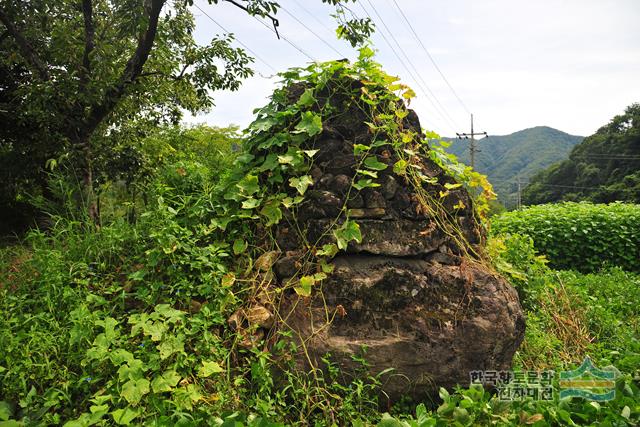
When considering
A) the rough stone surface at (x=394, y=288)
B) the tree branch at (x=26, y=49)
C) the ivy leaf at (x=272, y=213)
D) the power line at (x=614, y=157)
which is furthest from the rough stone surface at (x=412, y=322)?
the power line at (x=614, y=157)

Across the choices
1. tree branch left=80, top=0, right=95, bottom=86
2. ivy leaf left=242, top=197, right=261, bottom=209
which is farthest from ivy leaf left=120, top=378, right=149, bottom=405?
tree branch left=80, top=0, right=95, bottom=86

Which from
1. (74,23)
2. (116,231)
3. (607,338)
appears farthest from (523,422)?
(74,23)

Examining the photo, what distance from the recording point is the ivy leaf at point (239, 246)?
296 cm

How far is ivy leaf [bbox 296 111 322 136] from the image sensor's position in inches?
123

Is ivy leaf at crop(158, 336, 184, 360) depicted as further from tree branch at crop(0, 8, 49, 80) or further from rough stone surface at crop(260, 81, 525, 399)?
tree branch at crop(0, 8, 49, 80)

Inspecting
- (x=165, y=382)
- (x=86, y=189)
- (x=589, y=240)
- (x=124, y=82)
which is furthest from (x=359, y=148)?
(x=589, y=240)

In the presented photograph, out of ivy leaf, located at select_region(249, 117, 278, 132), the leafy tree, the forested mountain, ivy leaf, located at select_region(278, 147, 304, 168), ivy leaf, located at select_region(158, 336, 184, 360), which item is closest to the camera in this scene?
ivy leaf, located at select_region(158, 336, 184, 360)

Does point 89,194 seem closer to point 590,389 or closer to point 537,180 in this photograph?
point 590,389

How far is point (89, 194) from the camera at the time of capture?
344 cm

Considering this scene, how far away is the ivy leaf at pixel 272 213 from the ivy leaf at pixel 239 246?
222mm

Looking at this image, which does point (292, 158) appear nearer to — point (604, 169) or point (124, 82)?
point (124, 82)

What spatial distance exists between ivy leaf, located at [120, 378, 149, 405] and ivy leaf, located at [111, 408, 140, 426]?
6 cm

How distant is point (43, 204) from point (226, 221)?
144cm

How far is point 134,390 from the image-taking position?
217 centimetres
